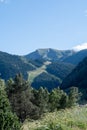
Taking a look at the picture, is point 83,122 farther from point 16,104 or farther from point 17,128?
point 16,104

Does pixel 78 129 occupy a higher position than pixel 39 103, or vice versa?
pixel 39 103

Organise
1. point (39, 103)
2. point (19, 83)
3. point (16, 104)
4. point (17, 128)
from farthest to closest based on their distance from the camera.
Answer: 1. point (39, 103)
2. point (19, 83)
3. point (16, 104)
4. point (17, 128)

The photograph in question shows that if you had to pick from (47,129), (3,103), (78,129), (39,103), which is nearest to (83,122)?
(78,129)

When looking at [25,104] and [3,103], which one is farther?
[25,104]

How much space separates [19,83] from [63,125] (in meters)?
48.7

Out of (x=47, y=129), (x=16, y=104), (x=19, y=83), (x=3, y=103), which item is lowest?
(x=47, y=129)

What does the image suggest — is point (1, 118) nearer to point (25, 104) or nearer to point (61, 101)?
point (25, 104)

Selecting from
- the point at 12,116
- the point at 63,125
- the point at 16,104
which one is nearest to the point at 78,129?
the point at 63,125

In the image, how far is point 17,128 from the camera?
13.4 m

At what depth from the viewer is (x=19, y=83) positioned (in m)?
63.2

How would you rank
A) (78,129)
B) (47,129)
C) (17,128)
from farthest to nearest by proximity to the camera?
(78,129)
(47,129)
(17,128)

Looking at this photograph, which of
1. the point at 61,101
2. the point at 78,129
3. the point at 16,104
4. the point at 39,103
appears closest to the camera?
the point at 78,129

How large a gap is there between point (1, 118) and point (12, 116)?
55cm

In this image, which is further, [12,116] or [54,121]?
[54,121]
